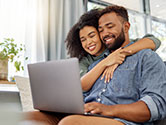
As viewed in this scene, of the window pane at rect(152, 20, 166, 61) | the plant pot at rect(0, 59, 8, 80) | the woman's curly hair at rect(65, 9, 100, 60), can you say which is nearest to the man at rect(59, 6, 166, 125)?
the woman's curly hair at rect(65, 9, 100, 60)

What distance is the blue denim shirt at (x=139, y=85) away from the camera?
792 mm

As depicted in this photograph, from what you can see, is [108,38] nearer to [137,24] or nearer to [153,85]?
[153,85]

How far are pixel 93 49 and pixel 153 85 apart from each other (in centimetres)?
A: 61

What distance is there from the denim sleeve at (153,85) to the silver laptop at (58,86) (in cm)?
28

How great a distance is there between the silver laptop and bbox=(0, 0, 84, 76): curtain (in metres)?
1.24

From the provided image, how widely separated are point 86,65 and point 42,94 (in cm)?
57

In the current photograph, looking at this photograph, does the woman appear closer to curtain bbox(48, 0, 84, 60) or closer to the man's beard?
the man's beard

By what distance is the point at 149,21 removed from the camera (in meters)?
3.45

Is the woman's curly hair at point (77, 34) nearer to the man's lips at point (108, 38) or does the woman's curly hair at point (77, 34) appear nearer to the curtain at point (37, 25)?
the man's lips at point (108, 38)

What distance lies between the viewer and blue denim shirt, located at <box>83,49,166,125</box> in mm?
792

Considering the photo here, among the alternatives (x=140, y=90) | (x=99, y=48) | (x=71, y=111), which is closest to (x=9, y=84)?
(x=99, y=48)

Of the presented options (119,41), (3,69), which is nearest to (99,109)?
(119,41)

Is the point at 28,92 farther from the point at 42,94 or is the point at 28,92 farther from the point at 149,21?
the point at 149,21

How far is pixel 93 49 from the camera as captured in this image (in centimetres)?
136
